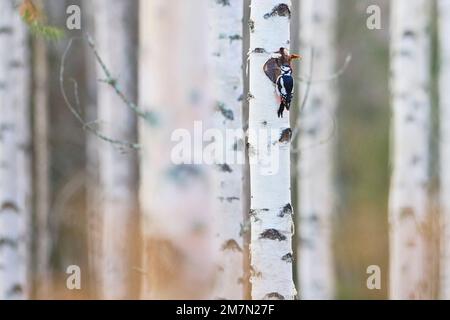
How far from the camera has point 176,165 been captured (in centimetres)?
910

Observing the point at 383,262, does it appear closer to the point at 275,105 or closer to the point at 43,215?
the point at 43,215

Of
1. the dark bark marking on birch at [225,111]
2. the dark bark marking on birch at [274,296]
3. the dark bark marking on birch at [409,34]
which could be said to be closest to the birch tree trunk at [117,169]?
the dark bark marking on birch at [409,34]

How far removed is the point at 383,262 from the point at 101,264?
5602 millimetres

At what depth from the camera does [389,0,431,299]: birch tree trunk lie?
7.82m

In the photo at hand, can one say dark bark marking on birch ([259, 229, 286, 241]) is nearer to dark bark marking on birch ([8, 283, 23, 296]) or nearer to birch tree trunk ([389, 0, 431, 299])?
dark bark marking on birch ([8, 283, 23, 296])

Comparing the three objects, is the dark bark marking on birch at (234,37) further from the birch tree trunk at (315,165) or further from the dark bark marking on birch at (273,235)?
the birch tree trunk at (315,165)

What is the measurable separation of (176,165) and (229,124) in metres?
3.63

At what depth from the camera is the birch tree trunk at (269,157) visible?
4227 millimetres

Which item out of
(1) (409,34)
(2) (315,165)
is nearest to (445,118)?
(1) (409,34)

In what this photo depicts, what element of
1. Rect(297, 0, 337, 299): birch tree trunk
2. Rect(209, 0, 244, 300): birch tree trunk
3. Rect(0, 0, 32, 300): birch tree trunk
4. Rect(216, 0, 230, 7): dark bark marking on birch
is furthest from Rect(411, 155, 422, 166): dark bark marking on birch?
Rect(0, 0, 32, 300): birch tree trunk

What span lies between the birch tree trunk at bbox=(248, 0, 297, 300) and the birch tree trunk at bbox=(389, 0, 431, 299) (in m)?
3.78

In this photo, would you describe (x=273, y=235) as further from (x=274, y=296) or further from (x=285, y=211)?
(x=274, y=296)
